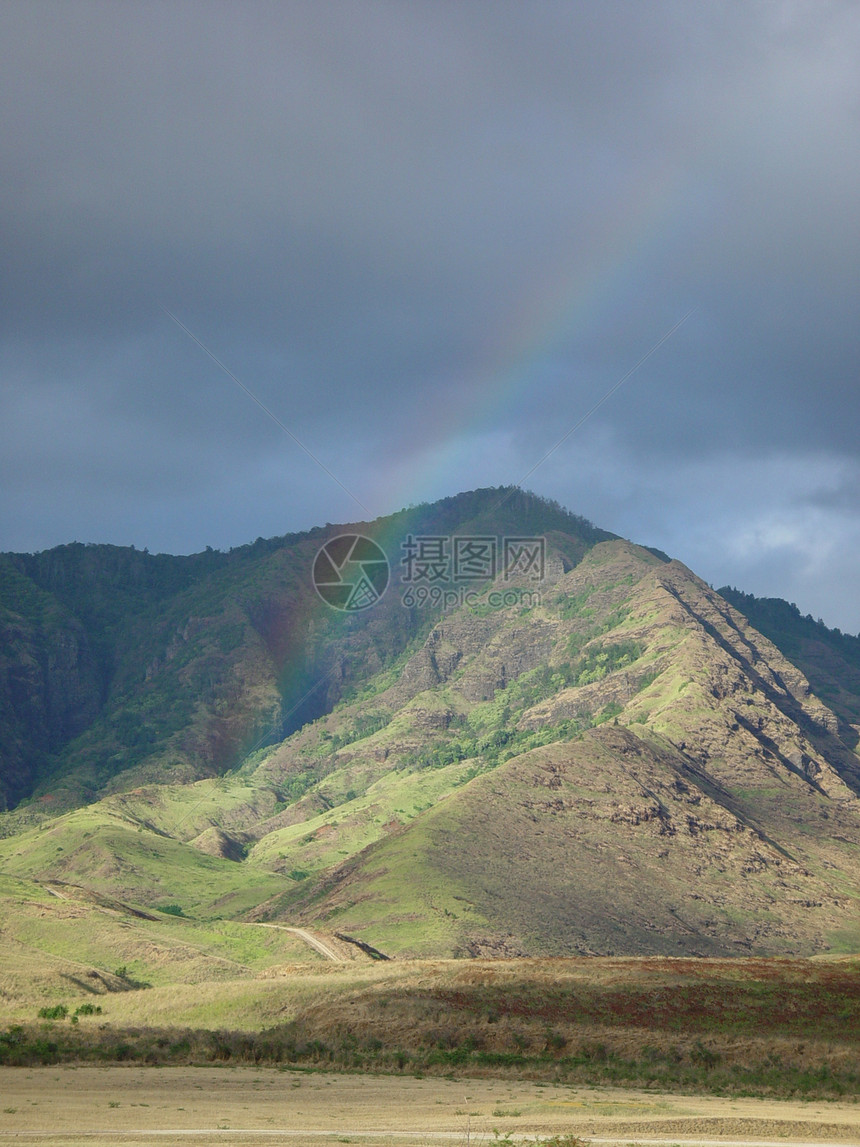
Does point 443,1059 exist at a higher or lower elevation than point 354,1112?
lower

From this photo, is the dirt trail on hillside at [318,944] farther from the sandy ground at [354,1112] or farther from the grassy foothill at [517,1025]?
the sandy ground at [354,1112]

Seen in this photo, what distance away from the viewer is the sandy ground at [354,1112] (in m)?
43.2

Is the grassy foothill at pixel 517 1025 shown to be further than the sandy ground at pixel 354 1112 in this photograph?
Yes

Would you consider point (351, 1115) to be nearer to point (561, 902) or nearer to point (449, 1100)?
point (449, 1100)

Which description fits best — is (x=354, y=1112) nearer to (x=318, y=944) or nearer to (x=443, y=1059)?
(x=443, y=1059)

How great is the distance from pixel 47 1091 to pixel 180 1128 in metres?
10.9

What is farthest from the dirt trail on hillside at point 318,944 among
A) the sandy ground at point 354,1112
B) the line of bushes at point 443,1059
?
the sandy ground at point 354,1112

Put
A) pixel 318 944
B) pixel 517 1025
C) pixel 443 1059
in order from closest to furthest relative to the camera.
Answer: pixel 443 1059 < pixel 517 1025 < pixel 318 944

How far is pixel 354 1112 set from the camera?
50.2 metres

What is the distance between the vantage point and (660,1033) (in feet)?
253

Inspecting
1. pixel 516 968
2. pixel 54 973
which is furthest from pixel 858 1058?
pixel 54 973

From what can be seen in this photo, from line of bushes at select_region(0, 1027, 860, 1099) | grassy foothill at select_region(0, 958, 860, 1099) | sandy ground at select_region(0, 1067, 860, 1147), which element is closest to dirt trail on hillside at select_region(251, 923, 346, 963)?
grassy foothill at select_region(0, 958, 860, 1099)

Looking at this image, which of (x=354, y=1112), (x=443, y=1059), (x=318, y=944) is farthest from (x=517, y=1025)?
(x=318, y=944)

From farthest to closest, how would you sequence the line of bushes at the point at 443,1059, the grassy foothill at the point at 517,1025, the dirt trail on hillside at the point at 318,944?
the dirt trail on hillside at the point at 318,944, the grassy foothill at the point at 517,1025, the line of bushes at the point at 443,1059
